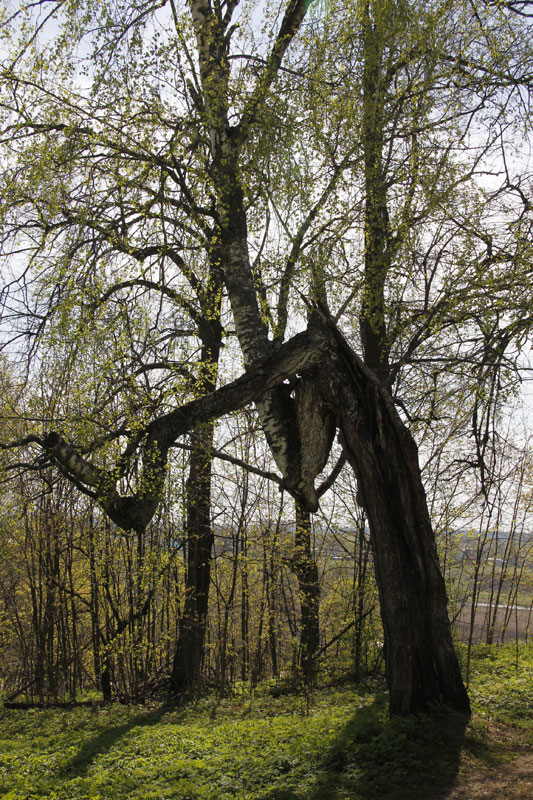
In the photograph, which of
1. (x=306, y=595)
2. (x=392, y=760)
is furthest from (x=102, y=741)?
(x=392, y=760)

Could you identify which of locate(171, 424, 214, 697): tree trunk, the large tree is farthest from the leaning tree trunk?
locate(171, 424, 214, 697): tree trunk

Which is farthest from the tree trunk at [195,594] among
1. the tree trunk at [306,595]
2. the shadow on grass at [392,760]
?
the shadow on grass at [392,760]

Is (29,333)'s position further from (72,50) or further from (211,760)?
(211,760)

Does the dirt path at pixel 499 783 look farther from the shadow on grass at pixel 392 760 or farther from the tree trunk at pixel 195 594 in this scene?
the tree trunk at pixel 195 594

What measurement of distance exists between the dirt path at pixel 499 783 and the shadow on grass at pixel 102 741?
Result: 332 cm

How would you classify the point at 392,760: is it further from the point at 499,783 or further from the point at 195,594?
the point at 195,594

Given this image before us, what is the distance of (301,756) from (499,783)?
5.18 ft

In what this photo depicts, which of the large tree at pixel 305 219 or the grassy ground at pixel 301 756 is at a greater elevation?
the large tree at pixel 305 219

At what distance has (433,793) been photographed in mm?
3838

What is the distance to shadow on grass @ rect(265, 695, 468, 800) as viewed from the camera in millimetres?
3959

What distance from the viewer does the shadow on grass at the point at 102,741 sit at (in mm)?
5560

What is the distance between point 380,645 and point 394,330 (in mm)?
5283

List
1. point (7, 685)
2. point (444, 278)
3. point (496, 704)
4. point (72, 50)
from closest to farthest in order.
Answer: point (496, 704) < point (72, 50) < point (444, 278) < point (7, 685)

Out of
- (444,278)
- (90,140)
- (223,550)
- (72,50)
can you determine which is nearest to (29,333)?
(90,140)
